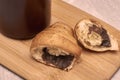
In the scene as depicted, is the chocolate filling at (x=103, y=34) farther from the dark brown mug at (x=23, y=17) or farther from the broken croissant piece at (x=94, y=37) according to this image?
the dark brown mug at (x=23, y=17)

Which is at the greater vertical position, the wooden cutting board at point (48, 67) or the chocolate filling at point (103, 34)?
the chocolate filling at point (103, 34)

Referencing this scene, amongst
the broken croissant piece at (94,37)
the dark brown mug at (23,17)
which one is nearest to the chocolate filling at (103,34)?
the broken croissant piece at (94,37)

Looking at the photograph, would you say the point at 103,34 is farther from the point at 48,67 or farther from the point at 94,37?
the point at 48,67

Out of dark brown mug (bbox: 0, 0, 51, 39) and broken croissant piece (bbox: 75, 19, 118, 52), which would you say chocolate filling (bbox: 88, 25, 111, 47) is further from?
dark brown mug (bbox: 0, 0, 51, 39)

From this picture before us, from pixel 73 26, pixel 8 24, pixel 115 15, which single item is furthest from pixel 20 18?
pixel 115 15

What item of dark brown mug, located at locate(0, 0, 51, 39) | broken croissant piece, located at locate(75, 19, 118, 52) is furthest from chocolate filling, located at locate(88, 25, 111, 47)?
dark brown mug, located at locate(0, 0, 51, 39)

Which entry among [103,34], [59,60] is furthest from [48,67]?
[103,34]
